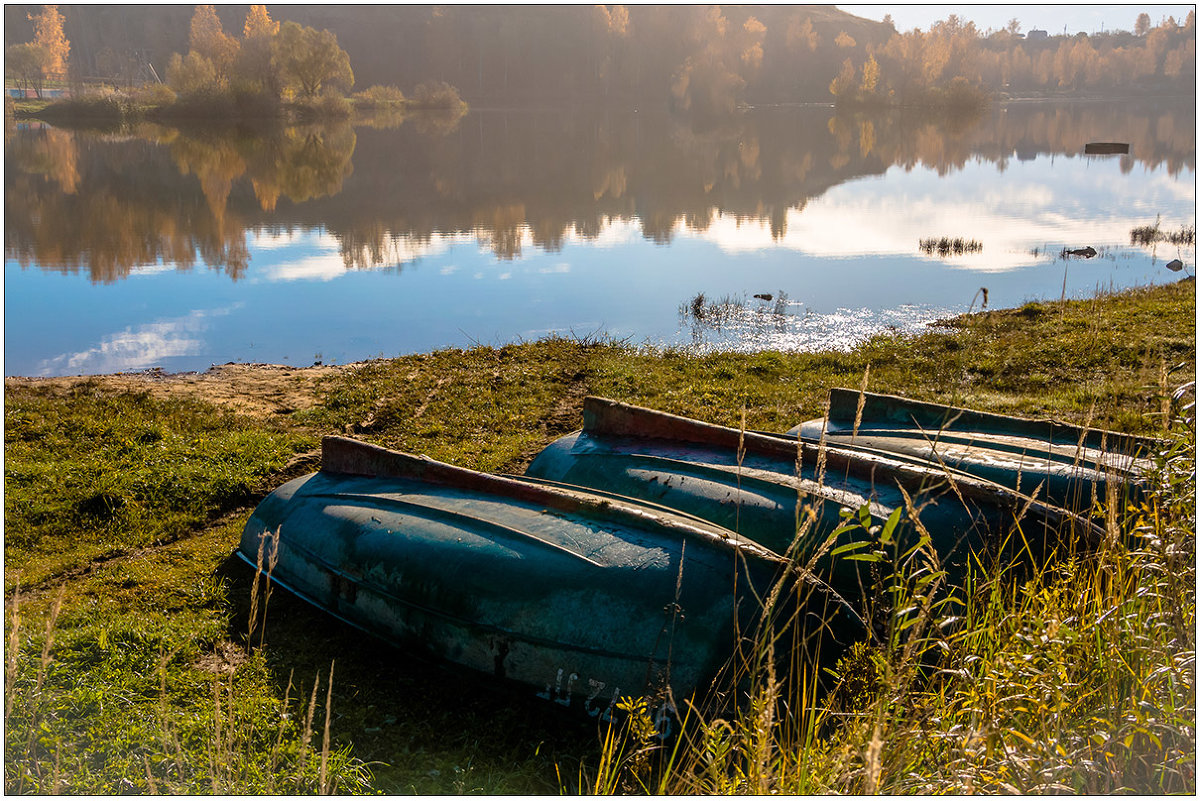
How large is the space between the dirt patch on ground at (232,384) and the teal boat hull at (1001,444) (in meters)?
7.71

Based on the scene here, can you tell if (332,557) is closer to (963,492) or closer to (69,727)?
(69,727)

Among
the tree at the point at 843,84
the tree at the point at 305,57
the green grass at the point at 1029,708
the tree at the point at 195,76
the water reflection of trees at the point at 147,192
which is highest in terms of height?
the tree at the point at 843,84

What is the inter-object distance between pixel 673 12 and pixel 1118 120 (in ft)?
145

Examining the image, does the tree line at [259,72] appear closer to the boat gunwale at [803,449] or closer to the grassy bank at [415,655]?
the grassy bank at [415,655]

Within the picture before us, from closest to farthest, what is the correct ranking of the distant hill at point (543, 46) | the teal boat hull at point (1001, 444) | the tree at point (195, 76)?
the teal boat hull at point (1001, 444) < the tree at point (195, 76) < the distant hill at point (543, 46)

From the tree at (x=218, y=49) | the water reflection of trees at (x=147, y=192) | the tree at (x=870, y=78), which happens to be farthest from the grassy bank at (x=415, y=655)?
the tree at (x=870, y=78)

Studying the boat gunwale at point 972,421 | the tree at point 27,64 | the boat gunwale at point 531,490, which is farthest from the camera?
the tree at point 27,64

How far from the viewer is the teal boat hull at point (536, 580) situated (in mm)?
4695

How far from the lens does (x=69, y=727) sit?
4.73 metres

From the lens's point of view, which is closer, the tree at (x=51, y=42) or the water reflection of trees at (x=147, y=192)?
the water reflection of trees at (x=147, y=192)

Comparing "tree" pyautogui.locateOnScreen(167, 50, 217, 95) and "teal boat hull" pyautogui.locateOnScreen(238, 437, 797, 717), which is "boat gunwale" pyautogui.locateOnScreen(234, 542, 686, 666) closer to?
"teal boat hull" pyautogui.locateOnScreen(238, 437, 797, 717)

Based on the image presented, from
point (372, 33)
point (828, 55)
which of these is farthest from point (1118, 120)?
point (372, 33)

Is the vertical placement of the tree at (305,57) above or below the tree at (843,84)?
below

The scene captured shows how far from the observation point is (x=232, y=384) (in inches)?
512
